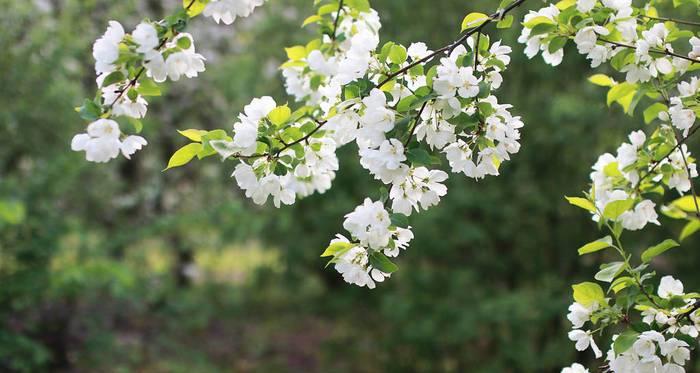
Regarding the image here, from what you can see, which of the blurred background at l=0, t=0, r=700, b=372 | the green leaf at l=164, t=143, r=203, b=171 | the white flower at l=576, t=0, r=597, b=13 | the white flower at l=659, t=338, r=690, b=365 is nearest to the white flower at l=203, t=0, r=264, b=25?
the green leaf at l=164, t=143, r=203, b=171

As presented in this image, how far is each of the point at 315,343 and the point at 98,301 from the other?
6.92 feet

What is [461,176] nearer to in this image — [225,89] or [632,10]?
[225,89]

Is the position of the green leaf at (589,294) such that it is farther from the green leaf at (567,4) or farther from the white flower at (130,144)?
the white flower at (130,144)

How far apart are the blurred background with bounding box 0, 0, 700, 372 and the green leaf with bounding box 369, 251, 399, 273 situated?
81.3 inches

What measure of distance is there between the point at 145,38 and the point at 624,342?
0.97 meters

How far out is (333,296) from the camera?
5848mm

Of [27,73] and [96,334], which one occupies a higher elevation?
[27,73]

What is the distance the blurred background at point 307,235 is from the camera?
13.3 feet

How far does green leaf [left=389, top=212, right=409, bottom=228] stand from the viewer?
1.35 m

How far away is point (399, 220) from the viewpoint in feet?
4.46

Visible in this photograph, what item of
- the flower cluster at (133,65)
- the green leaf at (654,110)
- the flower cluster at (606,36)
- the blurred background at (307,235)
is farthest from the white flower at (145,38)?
the blurred background at (307,235)

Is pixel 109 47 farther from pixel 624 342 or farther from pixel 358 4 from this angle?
pixel 624 342

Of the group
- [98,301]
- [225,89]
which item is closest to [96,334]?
[98,301]

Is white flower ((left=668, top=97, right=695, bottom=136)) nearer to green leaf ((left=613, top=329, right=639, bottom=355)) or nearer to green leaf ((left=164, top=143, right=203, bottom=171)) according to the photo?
green leaf ((left=613, top=329, right=639, bottom=355))
